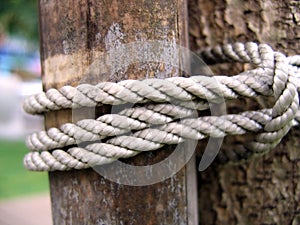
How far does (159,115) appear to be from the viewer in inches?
25.4

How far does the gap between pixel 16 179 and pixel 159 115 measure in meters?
4.68

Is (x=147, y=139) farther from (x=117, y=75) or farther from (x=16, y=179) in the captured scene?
(x=16, y=179)

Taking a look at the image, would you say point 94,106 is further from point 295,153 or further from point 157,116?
point 295,153

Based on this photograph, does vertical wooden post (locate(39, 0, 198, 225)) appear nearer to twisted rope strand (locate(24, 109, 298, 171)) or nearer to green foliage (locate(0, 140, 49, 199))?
twisted rope strand (locate(24, 109, 298, 171))

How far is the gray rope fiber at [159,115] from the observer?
640 millimetres

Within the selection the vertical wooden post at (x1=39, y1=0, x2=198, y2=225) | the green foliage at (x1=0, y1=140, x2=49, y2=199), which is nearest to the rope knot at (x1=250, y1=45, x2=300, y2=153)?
the vertical wooden post at (x1=39, y1=0, x2=198, y2=225)

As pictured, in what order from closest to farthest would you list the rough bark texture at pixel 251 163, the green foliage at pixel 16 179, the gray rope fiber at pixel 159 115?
the gray rope fiber at pixel 159 115, the rough bark texture at pixel 251 163, the green foliage at pixel 16 179

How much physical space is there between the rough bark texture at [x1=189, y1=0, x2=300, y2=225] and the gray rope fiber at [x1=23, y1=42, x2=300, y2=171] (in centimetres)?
9

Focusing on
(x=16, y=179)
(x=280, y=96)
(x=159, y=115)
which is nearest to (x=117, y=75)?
(x=159, y=115)

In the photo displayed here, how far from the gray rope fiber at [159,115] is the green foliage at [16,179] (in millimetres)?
3824

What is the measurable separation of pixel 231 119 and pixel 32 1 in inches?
77.9

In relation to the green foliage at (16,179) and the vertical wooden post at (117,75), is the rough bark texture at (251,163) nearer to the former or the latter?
the vertical wooden post at (117,75)

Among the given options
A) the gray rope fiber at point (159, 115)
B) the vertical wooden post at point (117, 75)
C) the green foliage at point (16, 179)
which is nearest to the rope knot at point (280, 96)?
the gray rope fiber at point (159, 115)

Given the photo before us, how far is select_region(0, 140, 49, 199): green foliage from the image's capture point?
452 cm
